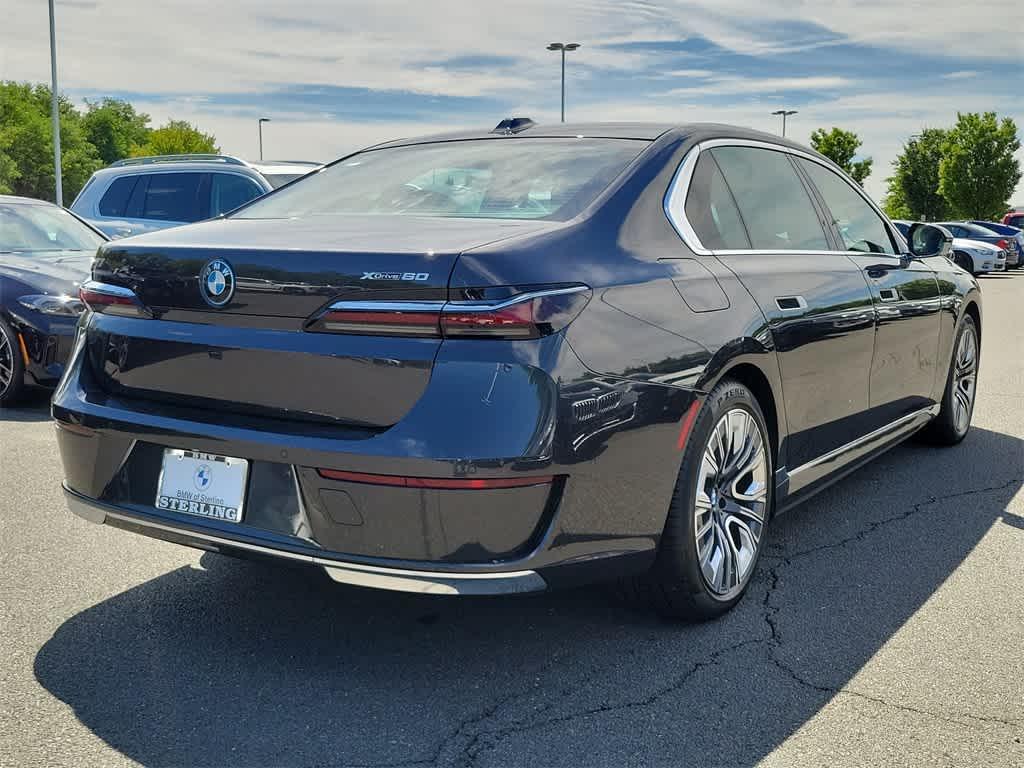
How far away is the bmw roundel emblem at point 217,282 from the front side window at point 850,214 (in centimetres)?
264

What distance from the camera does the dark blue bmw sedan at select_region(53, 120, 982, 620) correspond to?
2699 millimetres

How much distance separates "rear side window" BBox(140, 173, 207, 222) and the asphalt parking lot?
7098 millimetres

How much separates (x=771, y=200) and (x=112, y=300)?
2435 millimetres

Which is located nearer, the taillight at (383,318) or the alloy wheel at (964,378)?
the taillight at (383,318)

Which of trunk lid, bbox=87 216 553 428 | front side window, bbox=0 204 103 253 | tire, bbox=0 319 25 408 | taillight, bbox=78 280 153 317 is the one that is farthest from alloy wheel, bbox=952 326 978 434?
front side window, bbox=0 204 103 253

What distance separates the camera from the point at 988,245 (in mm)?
28969

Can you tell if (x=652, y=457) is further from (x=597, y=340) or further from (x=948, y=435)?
(x=948, y=435)

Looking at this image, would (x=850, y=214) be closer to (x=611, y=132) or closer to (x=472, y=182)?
(x=611, y=132)

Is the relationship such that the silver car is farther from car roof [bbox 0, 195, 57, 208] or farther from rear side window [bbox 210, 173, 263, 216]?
car roof [bbox 0, 195, 57, 208]

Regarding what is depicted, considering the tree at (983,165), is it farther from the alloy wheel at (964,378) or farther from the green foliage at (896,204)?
the alloy wheel at (964,378)

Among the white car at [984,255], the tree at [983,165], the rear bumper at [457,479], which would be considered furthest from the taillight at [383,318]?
the tree at [983,165]

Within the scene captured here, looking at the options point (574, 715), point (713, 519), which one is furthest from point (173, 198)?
point (574, 715)

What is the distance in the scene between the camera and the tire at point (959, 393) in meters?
5.90

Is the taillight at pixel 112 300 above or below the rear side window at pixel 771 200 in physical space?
below
